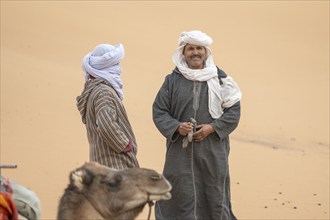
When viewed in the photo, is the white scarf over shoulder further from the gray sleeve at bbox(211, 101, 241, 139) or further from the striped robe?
the striped robe

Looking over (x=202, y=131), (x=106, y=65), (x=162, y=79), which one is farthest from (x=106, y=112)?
(x=162, y=79)

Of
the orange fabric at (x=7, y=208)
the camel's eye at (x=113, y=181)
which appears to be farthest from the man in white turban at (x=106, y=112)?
the orange fabric at (x=7, y=208)

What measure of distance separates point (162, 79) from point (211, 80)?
576 inches

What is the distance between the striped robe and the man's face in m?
0.67

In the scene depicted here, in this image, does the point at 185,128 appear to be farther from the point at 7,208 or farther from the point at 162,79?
the point at 162,79

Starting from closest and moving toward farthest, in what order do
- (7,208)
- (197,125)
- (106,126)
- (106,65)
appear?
(7,208) < (106,126) < (106,65) < (197,125)

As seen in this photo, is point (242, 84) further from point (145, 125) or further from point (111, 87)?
point (111, 87)

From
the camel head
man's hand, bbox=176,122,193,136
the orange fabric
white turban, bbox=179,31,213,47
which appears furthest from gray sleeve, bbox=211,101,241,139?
the orange fabric

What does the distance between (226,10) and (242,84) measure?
9387 millimetres

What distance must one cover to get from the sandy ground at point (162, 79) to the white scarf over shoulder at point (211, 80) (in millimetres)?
4240

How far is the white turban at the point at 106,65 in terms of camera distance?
6152 mm

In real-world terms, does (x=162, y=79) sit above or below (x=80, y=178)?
below

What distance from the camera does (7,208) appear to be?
3547 millimetres

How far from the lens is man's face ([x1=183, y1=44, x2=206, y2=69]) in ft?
21.1
